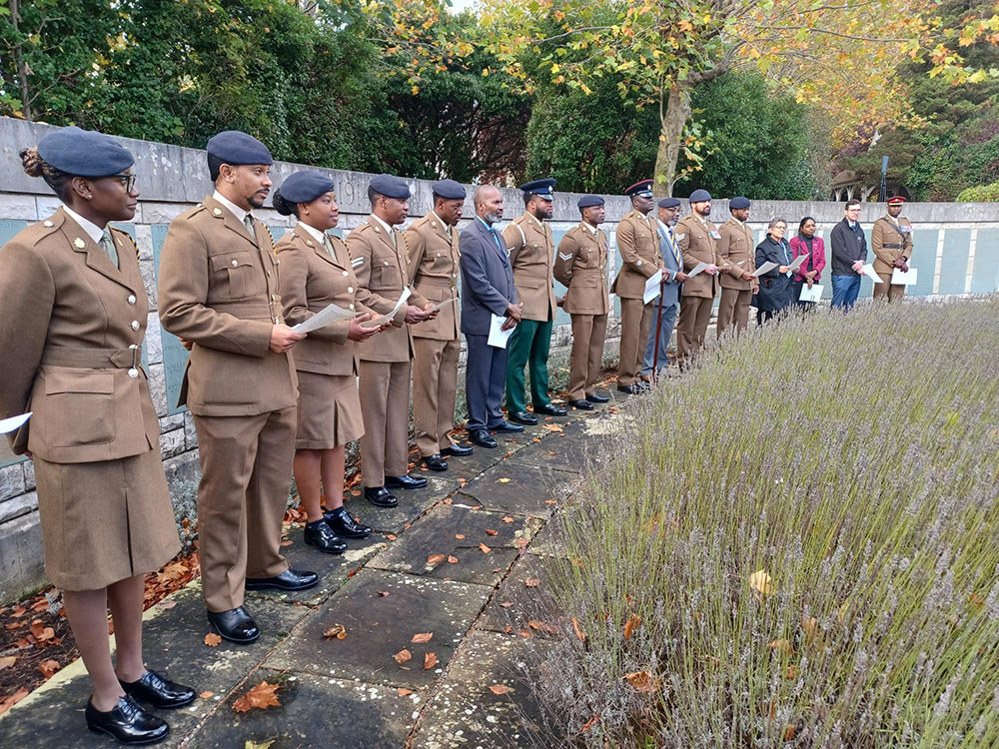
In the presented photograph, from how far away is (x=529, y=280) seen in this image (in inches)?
270

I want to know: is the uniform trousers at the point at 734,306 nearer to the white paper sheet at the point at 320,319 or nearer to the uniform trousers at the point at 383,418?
the uniform trousers at the point at 383,418

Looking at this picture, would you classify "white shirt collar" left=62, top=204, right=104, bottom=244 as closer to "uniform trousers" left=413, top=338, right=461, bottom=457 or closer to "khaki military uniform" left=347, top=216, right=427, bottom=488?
"khaki military uniform" left=347, top=216, right=427, bottom=488

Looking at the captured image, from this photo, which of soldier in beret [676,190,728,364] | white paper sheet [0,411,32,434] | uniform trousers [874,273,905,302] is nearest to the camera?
white paper sheet [0,411,32,434]

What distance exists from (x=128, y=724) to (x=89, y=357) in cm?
123

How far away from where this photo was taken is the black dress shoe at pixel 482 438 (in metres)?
6.11

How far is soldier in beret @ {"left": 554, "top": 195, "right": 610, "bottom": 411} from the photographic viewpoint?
24.3 feet

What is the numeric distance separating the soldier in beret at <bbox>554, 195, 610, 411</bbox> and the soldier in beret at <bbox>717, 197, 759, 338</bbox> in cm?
260

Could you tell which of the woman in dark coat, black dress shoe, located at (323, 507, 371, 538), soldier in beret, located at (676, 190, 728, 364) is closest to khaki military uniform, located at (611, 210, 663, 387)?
soldier in beret, located at (676, 190, 728, 364)

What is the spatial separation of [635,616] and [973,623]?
898 millimetres

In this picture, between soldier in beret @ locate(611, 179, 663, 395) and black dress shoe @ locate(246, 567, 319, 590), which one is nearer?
black dress shoe @ locate(246, 567, 319, 590)

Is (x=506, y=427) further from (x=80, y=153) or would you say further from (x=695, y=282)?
(x=80, y=153)

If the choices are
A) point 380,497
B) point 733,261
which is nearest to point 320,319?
point 380,497

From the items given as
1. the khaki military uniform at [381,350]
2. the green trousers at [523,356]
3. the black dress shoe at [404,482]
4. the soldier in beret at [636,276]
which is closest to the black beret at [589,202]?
the soldier in beret at [636,276]

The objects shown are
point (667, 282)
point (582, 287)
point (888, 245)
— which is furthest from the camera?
point (888, 245)
